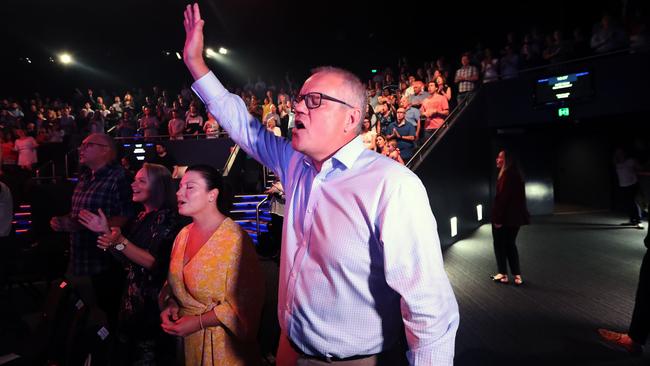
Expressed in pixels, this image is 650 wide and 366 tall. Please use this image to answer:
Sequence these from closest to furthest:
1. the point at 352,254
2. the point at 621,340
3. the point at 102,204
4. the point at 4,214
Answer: the point at 352,254, the point at 102,204, the point at 621,340, the point at 4,214

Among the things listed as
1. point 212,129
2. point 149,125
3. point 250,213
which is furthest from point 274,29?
point 250,213

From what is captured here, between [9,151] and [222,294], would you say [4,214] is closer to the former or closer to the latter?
[222,294]

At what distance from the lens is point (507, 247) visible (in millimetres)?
5023

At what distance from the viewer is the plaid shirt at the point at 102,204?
301 centimetres

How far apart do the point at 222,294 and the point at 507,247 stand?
427cm

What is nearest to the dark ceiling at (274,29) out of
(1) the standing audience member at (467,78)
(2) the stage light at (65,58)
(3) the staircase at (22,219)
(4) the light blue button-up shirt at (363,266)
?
(2) the stage light at (65,58)

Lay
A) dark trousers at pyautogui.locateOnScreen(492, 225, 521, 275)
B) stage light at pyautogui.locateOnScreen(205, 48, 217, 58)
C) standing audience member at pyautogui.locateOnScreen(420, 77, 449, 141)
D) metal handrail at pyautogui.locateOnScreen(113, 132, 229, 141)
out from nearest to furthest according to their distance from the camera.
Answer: dark trousers at pyautogui.locateOnScreen(492, 225, 521, 275)
standing audience member at pyautogui.locateOnScreen(420, 77, 449, 141)
metal handrail at pyautogui.locateOnScreen(113, 132, 229, 141)
stage light at pyautogui.locateOnScreen(205, 48, 217, 58)

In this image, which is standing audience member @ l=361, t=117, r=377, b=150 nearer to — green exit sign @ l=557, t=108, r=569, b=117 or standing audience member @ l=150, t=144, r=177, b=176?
green exit sign @ l=557, t=108, r=569, b=117

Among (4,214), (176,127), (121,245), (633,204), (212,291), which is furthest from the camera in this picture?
Result: (176,127)

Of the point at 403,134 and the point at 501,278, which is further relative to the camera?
the point at 403,134

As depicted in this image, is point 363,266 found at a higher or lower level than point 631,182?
higher

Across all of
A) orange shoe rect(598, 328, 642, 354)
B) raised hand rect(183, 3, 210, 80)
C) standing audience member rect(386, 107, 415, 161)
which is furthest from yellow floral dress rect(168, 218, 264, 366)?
standing audience member rect(386, 107, 415, 161)

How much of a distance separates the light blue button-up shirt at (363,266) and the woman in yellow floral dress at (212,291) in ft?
1.86

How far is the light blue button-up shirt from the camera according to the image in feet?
3.74
